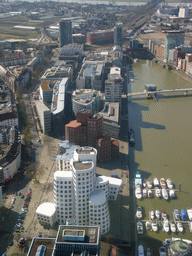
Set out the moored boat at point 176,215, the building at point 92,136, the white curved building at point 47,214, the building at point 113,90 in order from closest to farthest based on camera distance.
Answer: the white curved building at point 47,214 < the moored boat at point 176,215 < the building at point 92,136 < the building at point 113,90

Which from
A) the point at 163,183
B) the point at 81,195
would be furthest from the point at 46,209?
the point at 163,183

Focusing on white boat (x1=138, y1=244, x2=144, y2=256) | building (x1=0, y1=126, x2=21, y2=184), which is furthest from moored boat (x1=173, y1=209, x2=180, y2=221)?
building (x1=0, y1=126, x2=21, y2=184)

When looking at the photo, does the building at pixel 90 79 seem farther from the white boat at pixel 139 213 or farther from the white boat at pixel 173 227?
the white boat at pixel 173 227

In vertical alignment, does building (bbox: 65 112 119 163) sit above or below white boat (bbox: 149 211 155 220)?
above

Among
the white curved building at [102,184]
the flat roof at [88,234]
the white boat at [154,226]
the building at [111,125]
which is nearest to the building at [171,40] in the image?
the building at [111,125]

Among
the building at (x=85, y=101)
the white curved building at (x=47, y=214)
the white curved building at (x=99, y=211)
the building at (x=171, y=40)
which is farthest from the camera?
the building at (x=171, y=40)

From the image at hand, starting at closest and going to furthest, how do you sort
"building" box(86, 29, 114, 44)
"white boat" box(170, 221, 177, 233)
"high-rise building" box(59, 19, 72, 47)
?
"white boat" box(170, 221, 177, 233) < "high-rise building" box(59, 19, 72, 47) < "building" box(86, 29, 114, 44)

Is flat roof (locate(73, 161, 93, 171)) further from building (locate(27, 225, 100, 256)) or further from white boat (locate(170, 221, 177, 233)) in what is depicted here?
white boat (locate(170, 221, 177, 233))
